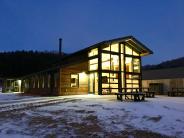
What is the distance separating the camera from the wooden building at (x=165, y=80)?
28.8m

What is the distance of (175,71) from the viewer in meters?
30.6

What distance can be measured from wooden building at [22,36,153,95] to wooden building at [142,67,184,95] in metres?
5.82

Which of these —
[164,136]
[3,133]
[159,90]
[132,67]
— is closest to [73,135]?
[3,133]

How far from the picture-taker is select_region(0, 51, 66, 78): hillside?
5678cm

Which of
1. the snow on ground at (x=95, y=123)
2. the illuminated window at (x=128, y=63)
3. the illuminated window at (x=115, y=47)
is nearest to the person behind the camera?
the snow on ground at (x=95, y=123)

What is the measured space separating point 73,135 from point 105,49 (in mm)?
15836

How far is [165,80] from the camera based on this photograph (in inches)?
1185

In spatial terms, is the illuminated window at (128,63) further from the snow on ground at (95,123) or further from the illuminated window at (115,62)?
the snow on ground at (95,123)

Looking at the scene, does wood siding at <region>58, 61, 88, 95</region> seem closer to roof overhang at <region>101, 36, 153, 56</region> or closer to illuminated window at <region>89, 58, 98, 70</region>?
illuminated window at <region>89, 58, 98, 70</region>

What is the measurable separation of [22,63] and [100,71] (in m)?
41.4

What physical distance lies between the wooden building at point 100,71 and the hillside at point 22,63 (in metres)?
31.4

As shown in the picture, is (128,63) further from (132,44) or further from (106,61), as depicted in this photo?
(106,61)

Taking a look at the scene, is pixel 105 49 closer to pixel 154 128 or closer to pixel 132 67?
pixel 132 67

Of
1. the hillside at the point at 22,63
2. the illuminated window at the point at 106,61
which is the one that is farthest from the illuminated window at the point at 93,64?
the hillside at the point at 22,63
